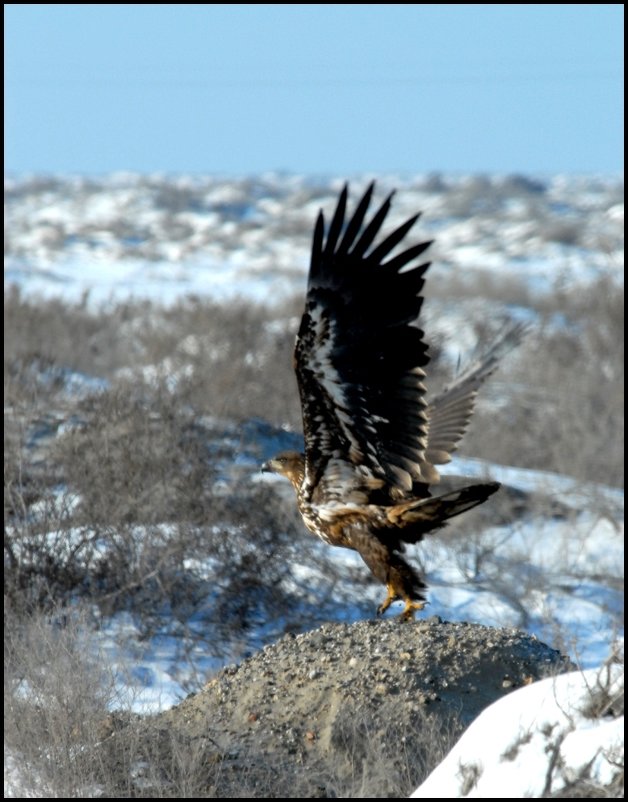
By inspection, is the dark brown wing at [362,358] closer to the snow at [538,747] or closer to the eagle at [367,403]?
the eagle at [367,403]

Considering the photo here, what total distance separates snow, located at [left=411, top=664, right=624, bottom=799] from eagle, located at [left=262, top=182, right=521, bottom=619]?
61.9 inches

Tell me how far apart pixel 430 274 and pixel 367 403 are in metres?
36.3

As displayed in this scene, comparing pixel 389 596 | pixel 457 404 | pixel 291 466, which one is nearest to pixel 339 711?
pixel 389 596

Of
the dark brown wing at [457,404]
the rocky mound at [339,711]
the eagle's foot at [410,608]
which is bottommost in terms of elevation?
the rocky mound at [339,711]

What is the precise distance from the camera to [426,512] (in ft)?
21.8

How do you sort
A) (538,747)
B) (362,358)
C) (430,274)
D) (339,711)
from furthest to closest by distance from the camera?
(430,274), (362,358), (339,711), (538,747)

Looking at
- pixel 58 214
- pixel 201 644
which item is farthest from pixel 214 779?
pixel 58 214

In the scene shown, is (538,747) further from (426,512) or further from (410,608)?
(410,608)

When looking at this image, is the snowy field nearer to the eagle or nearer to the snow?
the snow

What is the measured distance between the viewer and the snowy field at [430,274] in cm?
1052

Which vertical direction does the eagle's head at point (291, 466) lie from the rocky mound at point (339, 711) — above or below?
above

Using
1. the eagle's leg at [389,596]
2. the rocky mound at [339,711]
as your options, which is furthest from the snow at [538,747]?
the eagle's leg at [389,596]

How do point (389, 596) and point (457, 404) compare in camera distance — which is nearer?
point (389, 596)

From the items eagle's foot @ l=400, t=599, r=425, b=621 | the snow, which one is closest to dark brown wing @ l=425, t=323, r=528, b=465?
eagle's foot @ l=400, t=599, r=425, b=621
